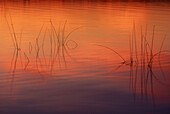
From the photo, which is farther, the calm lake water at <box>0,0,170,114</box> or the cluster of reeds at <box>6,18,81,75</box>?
the cluster of reeds at <box>6,18,81,75</box>

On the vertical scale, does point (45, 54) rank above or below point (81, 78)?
above

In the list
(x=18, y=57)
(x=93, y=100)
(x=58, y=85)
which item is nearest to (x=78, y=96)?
(x=93, y=100)

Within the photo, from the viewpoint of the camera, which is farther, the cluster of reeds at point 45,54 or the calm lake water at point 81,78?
the cluster of reeds at point 45,54

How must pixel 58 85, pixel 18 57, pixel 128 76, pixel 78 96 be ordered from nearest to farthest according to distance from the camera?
pixel 78 96 → pixel 58 85 → pixel 128 76 → pixel 18 57

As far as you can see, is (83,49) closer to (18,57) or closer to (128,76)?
(18,57)

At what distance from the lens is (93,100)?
4695mm

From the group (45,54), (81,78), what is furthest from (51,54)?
(81,78)

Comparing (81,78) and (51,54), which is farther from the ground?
(51,54)

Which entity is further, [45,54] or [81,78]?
[45,54]

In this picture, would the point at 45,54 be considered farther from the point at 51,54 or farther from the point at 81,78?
the point at 81,78

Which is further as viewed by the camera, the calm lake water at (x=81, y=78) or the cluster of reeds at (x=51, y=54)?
the cluster of reeds at (x=51, y=54)

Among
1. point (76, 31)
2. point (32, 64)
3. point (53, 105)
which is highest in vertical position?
point (76, 31)

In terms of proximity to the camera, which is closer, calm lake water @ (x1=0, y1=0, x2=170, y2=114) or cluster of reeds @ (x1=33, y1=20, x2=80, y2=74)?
calm lake water @ (x1=0, y1=0, x2=170, y2=114)

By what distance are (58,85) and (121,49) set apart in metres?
3.82
